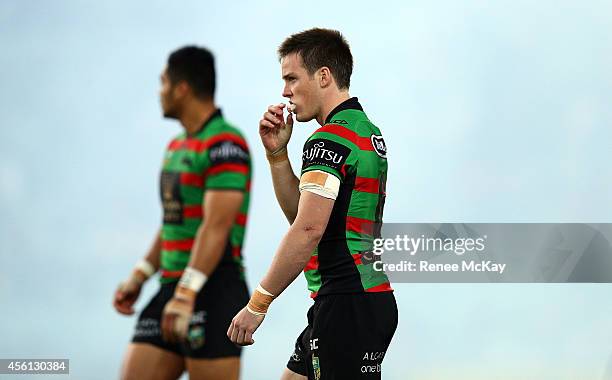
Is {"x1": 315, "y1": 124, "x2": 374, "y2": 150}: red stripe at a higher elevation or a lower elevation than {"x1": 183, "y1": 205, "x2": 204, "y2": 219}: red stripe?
lower

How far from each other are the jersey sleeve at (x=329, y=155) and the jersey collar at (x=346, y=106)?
0.71 ft

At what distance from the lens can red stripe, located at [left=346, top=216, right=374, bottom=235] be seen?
16.3ft

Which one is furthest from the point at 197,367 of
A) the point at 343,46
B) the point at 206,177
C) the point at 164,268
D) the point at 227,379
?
the point at 343,46

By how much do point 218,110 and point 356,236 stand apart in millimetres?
2704

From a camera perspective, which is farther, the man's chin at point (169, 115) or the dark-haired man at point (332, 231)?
the man's chin at point (169, 115)

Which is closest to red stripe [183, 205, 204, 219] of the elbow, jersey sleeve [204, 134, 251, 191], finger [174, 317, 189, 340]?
jersey sleeve [204, 134, 251, 191]

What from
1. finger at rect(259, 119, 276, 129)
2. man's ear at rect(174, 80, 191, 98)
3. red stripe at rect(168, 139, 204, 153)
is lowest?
finger at rect(259, 119, 276, 129)

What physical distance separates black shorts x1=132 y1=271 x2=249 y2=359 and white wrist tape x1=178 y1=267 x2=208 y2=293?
11cm

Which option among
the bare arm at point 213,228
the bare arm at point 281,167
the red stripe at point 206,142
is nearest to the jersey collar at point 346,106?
the bare arm at point 281,167

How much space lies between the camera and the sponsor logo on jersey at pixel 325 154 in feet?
16.0

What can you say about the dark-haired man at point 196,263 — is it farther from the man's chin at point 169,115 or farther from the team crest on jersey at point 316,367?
the team crest on jersey at point 316,367

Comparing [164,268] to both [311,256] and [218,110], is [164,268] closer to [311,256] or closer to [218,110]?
[218,110]

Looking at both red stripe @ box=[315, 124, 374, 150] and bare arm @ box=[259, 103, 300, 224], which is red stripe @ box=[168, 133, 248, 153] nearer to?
bare arm @ box=[259, 103, 300, 224]

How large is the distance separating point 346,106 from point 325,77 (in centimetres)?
19
